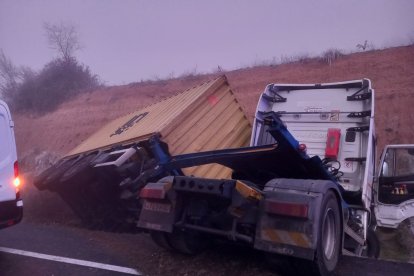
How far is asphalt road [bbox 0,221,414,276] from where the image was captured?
4.43 m

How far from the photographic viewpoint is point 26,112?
2917cm

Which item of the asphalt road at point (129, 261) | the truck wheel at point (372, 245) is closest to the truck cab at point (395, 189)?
the truck wheel at point (372, 245)

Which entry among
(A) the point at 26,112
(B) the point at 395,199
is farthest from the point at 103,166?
(A) the point at 26,112

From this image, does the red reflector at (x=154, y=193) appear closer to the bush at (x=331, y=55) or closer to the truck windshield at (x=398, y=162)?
the truck windshield at (x=398, y=162)

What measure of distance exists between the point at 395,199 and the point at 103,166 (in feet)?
16.7

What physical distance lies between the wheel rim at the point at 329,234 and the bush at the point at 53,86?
2750 cm

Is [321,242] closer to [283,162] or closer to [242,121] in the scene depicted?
[283,162]

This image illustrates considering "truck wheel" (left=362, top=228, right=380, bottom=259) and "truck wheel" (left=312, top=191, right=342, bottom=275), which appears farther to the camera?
"truck wheel" (left=362, top=228, right=380, bottom=259)

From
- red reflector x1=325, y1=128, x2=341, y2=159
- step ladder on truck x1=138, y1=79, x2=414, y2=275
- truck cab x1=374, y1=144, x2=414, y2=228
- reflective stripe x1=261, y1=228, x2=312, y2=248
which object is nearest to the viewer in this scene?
reflective stripe x1=261, y1=228, x2=312, y2=248

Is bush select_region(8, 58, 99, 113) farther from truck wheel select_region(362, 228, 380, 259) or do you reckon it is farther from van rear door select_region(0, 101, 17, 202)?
truck wheel select_region(362, 228, 380, 259)

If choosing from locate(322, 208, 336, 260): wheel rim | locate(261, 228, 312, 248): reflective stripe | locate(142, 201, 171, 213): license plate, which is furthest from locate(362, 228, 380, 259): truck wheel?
locate(142, 201, 171, 213): license plate

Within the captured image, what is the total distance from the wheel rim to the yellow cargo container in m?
2.71

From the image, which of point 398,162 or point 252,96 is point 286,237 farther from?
point 252,96

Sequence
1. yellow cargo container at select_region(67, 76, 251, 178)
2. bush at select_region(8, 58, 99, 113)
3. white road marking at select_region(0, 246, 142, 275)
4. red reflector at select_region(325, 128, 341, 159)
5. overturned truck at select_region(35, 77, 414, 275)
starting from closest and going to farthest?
overturned truck at select_region(35, 77, 414, 275) < white road marking at select_region(0, 246, 142, 275) < yellow cargo container at select_region(67, 76, 251, 178) < red reflector at select_region(325, 128, 341, 159) < bush at select_region(8, 58, 99, 113)
